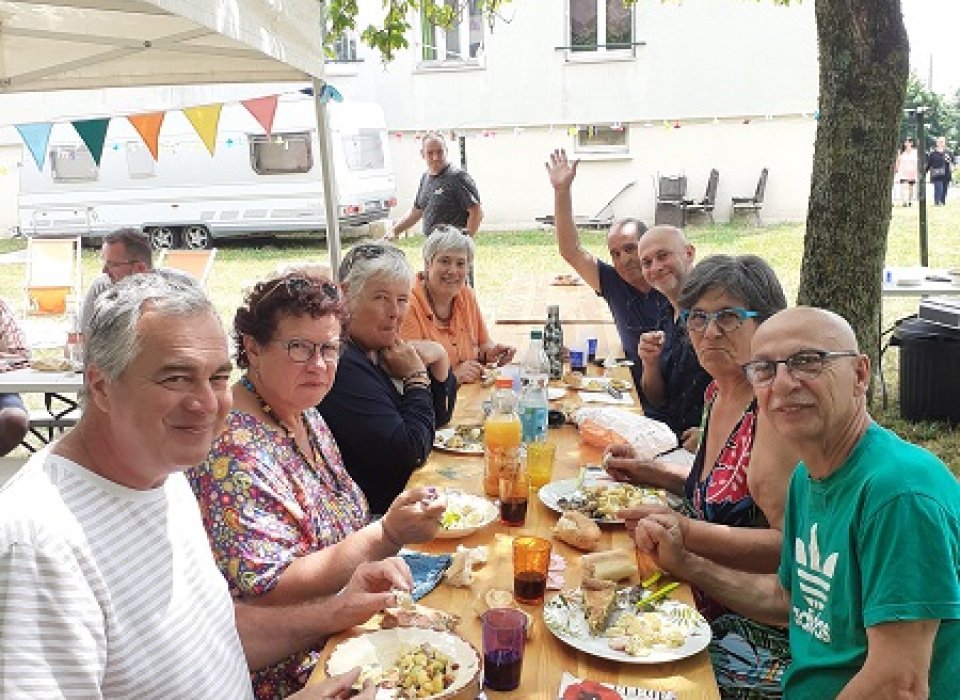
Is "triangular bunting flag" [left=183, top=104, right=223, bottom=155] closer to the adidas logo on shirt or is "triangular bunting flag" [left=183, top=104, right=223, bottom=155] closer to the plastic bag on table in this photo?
the plastic bag on table

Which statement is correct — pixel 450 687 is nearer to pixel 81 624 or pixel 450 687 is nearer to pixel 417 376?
pixel 81 624

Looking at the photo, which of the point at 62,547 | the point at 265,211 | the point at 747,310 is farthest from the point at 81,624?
the point at 265,211

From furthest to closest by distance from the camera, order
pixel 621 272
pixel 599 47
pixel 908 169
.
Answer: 1. pixel 908 169
2. pixel 599 47
3. pixel 621 272

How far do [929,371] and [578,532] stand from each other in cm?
455

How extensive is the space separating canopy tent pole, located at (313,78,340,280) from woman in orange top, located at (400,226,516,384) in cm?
64

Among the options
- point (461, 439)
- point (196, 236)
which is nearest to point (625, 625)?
point (461, 439)

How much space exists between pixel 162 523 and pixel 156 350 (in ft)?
1.04

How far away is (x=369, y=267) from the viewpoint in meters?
2.91

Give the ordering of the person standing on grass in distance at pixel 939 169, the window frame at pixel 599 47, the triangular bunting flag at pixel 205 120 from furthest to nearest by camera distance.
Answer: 1. the person standing on grass in distance at pixel 939 169
2. the window frame at pixel 599 47
3. the triangular bunting flag at pixel 205 120

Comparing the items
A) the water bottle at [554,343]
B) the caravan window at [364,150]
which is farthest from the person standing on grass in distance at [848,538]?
the caravan window at [364,150]

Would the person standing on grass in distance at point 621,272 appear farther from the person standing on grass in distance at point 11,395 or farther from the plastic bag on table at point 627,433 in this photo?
the person standing on grass in distance at point 11,395

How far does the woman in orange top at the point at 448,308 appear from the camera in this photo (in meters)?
4.11

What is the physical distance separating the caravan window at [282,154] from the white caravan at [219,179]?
0.06 feet

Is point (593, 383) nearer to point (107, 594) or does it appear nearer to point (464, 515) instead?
point (464, 515)
